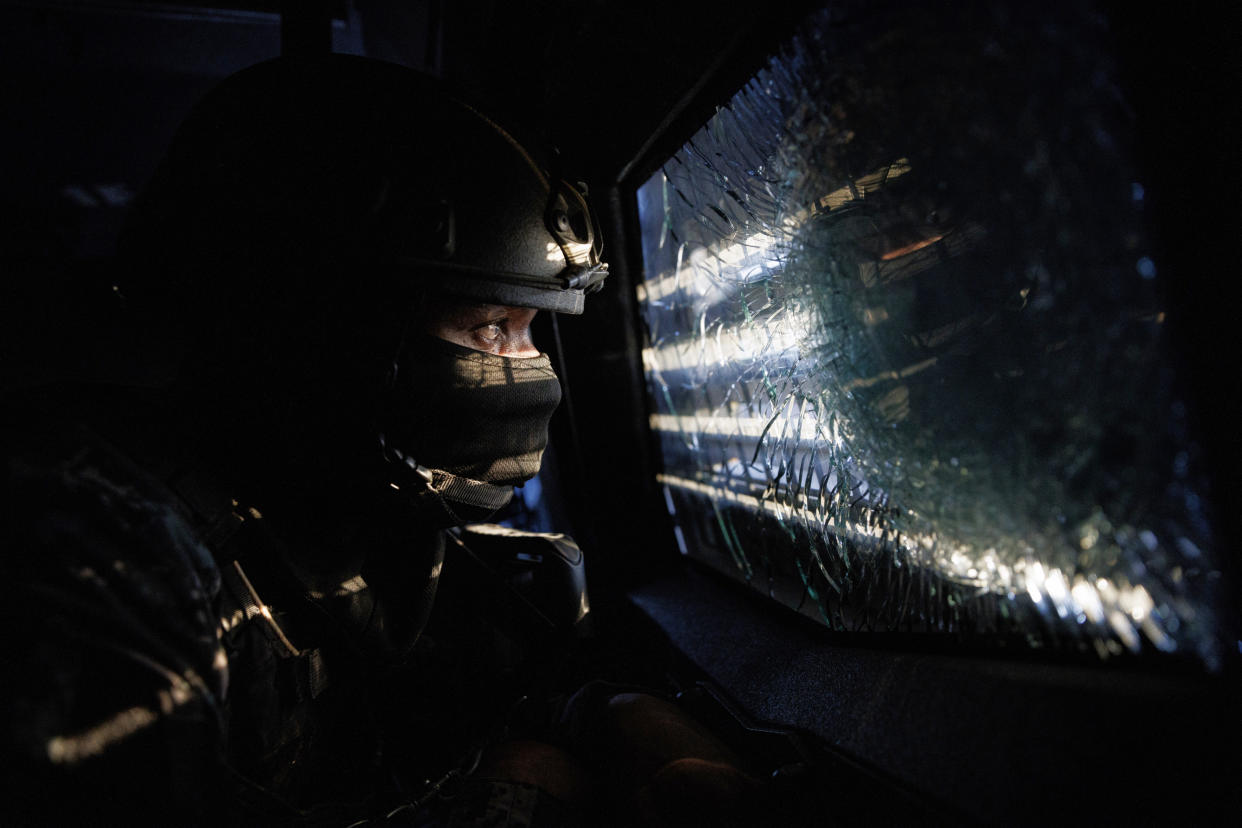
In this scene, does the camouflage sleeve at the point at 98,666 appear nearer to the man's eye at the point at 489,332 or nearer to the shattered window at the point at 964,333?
the man's eye at the point at 489,332

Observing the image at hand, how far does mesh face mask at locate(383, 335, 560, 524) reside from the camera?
87 centimetres

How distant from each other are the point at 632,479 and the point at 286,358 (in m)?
1.01

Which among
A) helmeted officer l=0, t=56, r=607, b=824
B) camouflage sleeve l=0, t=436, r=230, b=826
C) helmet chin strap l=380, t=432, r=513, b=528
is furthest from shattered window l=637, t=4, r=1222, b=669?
camouflage sleeve l=0, t=436, r=230, b=826

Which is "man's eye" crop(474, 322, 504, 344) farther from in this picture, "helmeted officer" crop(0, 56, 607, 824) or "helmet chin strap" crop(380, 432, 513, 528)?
"helmet chin strap" crop(380, 432, 513, 528)

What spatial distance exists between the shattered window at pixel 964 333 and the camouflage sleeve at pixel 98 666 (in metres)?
0.90

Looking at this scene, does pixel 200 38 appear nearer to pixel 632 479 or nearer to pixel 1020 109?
pixel 632 479

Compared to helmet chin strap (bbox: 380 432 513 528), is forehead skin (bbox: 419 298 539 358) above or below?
above

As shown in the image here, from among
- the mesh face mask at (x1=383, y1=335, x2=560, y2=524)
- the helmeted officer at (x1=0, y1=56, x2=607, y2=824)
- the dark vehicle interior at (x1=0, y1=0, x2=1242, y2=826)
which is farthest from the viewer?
the mesh face mask at (x1=383, y1=335, x2=560, y2=524)

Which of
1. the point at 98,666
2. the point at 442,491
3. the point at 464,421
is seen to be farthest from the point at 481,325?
the point at 98,666

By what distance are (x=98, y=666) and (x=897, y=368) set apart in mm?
991

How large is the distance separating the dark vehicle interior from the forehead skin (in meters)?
0.34

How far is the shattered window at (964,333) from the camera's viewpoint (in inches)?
20.4

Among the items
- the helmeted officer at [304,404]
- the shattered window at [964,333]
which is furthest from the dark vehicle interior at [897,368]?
the helmeted officer at [304,404]

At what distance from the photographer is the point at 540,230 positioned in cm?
95
